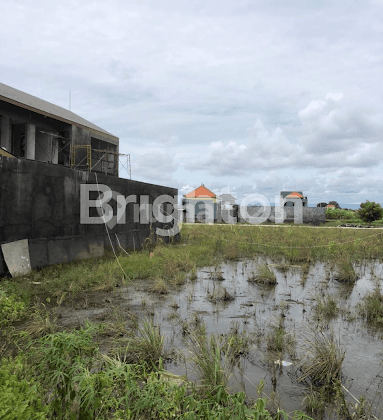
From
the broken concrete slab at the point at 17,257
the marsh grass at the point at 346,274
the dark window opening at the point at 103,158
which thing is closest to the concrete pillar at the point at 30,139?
the dark window opening at the point at 103,158

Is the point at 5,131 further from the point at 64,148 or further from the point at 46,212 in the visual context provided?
the point at 46,212

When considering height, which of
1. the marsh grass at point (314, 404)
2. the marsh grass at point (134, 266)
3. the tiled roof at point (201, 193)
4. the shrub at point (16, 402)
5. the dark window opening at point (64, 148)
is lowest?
the marsh grass at point (314, 404)

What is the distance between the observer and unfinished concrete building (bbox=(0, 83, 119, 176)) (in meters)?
15.1

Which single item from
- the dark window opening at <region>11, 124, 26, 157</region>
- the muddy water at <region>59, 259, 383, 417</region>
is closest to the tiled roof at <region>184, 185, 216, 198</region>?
the dark window opening at <region>11, 124, 26, 157</region>

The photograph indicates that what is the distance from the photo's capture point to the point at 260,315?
636cm

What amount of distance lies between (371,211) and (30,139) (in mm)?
31659

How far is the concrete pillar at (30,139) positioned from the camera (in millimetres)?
16078

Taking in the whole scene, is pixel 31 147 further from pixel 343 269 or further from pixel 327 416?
pixel 327 416

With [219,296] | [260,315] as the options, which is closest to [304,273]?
[219,296]

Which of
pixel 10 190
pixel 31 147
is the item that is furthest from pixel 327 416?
pixel 31 147

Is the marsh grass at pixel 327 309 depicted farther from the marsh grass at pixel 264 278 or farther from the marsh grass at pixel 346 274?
the marsh grass at pixel 346 274

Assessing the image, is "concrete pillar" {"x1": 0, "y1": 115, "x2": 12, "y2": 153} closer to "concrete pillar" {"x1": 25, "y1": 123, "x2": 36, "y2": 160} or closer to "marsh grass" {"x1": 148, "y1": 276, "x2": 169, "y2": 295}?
"concrete pillar" {"x1": 25, "y1": 123, "x2": 36, "y2": 160}

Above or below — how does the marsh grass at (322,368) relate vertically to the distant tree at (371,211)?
below

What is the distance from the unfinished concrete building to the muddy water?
9291 mm
